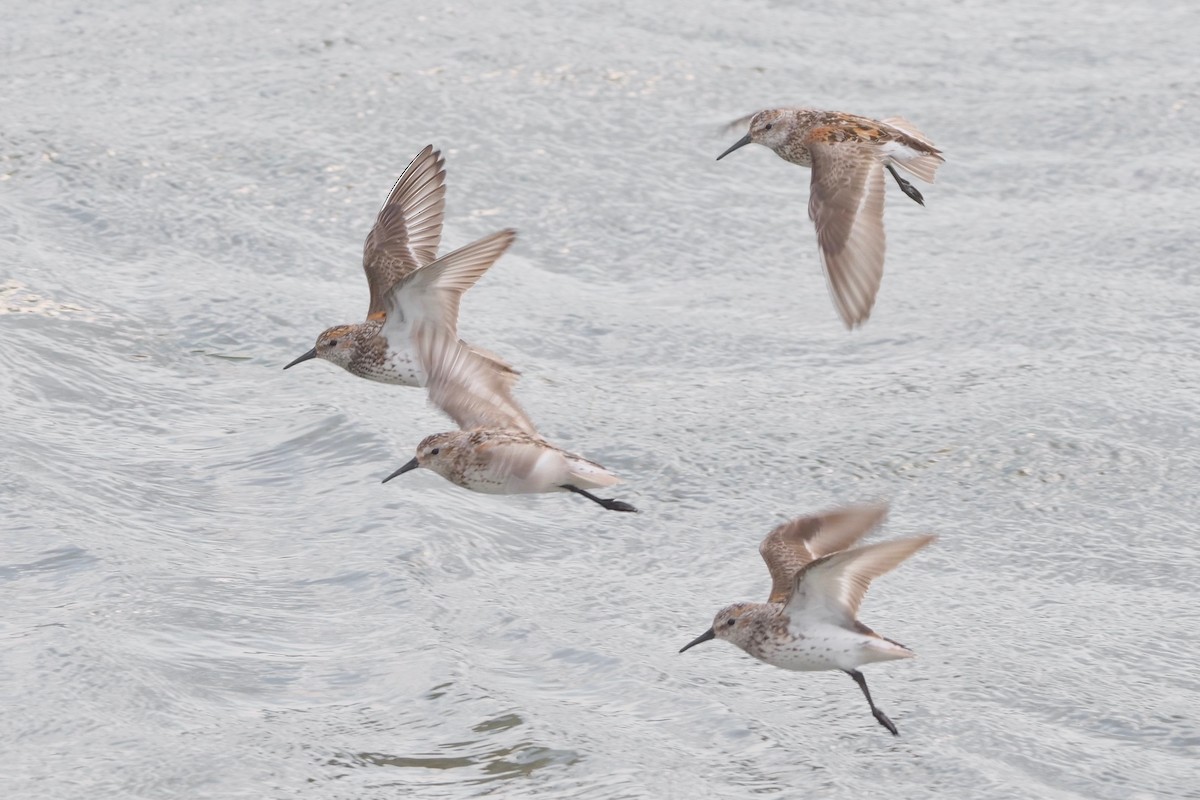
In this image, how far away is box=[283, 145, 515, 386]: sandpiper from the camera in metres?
7.00

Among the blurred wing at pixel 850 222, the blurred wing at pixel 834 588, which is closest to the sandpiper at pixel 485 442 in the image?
the blurred wing at pixel 834 588

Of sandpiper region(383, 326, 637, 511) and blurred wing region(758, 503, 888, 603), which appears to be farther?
sandpiper region(383, 326, 637, 511)

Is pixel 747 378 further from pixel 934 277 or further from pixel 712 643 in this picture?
pixel 712 643

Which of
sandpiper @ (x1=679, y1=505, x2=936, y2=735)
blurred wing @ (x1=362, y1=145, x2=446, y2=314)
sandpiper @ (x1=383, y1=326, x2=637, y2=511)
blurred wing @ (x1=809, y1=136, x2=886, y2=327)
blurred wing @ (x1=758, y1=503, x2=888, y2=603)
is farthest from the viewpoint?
blurred wing @ (x1=362, y1=145, x2=446, y2=314)

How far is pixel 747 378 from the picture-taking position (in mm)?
9641

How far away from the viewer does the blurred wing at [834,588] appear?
604 cm

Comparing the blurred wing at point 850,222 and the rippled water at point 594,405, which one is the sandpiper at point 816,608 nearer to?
the rippled water at point 594,405

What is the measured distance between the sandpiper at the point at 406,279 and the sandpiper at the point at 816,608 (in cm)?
136

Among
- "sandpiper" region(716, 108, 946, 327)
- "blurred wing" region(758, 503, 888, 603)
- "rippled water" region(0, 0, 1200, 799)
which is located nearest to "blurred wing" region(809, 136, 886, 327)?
"sandpiper" region(716, 108, 946, 327)

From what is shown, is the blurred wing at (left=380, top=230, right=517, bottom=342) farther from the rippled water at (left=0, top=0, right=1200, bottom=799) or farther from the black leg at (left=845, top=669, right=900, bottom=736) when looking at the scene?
the black leg at (left=845, top=669, right=900, bottom=736)

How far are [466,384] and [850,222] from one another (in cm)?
156

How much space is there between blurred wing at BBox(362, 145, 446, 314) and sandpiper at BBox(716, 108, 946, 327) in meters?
1.45

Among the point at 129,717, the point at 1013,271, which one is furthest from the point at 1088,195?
the point at 129,717

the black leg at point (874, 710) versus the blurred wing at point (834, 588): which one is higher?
the blurred wing at point (834, 588)
